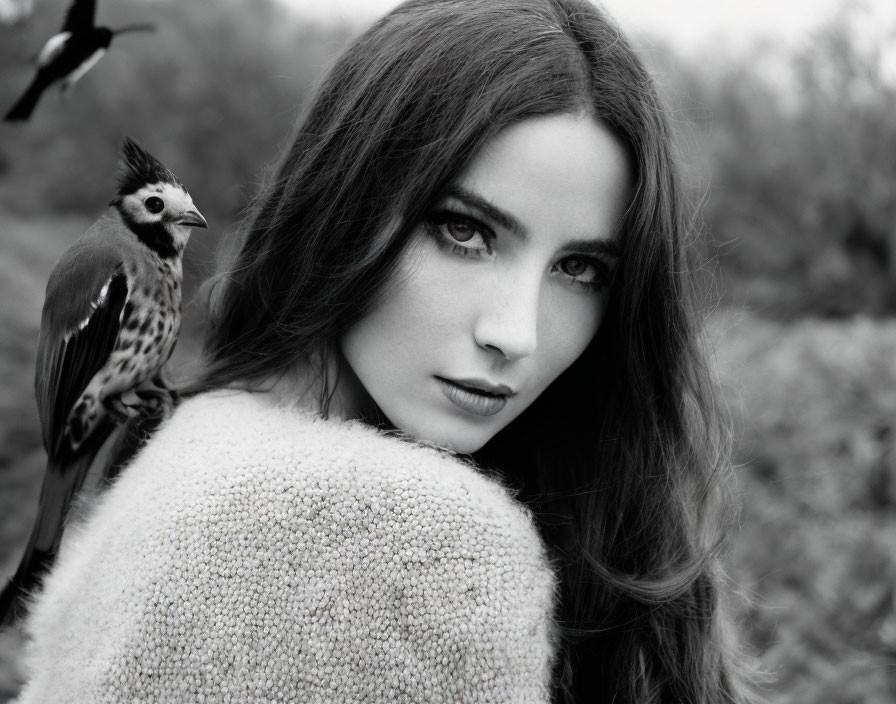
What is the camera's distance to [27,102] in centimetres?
135

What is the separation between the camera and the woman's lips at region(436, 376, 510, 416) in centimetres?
141

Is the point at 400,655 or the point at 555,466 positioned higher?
the point at 400,655

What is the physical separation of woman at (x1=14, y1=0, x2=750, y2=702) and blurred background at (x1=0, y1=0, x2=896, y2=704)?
63.4 inches

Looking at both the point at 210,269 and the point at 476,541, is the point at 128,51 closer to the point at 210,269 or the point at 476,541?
the point at 210,269

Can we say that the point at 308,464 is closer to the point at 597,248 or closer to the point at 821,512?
the point at 597,248

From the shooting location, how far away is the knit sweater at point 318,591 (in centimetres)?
108

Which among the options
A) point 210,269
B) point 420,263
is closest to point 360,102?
point 420,263

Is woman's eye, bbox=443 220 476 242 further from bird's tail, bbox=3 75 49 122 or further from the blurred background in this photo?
the blurred background

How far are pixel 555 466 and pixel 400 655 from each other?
0.72 metres

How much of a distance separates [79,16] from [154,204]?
352 mm

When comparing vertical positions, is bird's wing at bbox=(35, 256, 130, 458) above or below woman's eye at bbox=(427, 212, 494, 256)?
below

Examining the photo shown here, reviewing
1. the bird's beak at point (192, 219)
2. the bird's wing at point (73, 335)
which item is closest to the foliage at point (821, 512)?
the bird's beak at point (192, 219)

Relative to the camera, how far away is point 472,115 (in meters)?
1.35

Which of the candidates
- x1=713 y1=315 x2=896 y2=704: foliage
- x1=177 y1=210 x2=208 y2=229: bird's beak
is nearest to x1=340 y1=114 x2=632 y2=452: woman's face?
x1=177 y1=210 x2=208 y2=229: bird's beak
